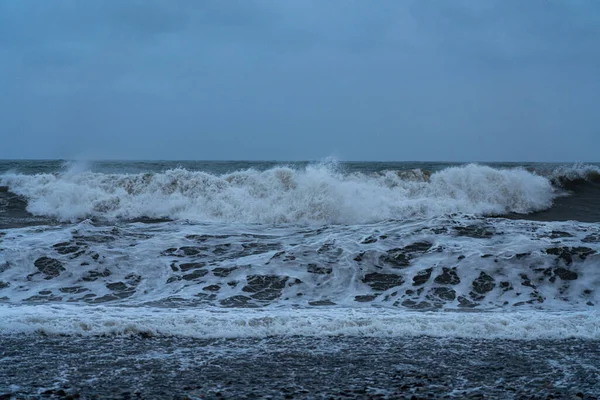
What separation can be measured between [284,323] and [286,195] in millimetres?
8465

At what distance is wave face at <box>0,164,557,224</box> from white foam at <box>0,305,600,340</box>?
255 inches

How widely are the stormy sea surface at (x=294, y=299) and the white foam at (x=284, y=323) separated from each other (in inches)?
1.0

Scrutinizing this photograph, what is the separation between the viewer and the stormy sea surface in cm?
419

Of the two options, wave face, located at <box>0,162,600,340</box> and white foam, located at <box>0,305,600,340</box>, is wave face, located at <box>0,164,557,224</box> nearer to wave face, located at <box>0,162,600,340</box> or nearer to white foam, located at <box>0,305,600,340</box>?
wave face, located at <box>0,162,600,340</box>

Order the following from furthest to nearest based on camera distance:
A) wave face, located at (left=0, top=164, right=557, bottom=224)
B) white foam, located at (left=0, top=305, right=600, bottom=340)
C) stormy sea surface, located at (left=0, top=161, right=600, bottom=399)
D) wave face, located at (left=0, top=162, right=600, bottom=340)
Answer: wave face, located at (left=0, top=164, right=557, bottom=224)
wave face, located at (left=0, top=162, right=600, bottom=340)
white foam, located at (left=0, top=305, right=600, bottom=340)
stormy sea surface, located at (left=0, top=161, right=600, bottom=399)

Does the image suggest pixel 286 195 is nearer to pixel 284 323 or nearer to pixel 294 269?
pixel 294 269

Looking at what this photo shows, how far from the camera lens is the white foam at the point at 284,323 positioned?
550cm

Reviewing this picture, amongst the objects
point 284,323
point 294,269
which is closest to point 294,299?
point 294,269

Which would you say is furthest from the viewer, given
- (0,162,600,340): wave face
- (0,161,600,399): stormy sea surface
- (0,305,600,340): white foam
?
(0,162,600,340): wave face

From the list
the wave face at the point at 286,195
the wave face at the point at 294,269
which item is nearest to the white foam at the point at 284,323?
the wave face at the point at 294,269

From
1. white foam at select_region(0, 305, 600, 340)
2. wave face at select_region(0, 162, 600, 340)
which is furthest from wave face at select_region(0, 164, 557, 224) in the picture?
white foam at select_region(0, 305, 600, 340)

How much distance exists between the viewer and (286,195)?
1412 centimetres

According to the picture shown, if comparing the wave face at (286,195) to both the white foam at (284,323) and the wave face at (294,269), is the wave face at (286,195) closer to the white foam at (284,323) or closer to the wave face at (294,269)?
the wave face at (294,269)

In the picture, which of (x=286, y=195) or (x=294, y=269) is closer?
(x=294, y=269)
